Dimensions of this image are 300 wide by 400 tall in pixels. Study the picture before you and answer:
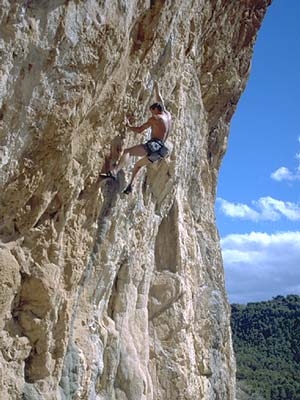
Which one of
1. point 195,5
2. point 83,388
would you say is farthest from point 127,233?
point 195,5

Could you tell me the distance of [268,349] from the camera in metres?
54.2

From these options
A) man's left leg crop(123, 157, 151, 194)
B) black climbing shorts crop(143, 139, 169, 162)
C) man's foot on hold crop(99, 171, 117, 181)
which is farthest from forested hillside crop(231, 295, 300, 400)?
man's foot on hold crop(99, 171, 117, 181)

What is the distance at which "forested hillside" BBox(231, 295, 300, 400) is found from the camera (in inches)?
1693

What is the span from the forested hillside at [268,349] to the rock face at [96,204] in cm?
2870

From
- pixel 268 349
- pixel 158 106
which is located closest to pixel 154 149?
pixel 158 106

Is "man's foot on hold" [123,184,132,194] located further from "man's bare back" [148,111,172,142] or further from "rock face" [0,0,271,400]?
"man's bare back" [148,111,172,142]

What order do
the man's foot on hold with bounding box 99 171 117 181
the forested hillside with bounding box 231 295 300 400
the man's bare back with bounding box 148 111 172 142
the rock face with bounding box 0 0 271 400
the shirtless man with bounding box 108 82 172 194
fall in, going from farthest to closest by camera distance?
the forested hillside with bounding box 231 295 300 400 → the man's bare back with bounding box 148 111 172 142 → the shirtless man with bounding box 108 82 172 194 → the man's foot on hold with bounding box 99 171 117 181 → the rock face with bounding box 0 0 271 400

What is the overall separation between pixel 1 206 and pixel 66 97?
1.24 m

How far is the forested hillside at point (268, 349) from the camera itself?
43.0 m

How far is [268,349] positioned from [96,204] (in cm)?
5059

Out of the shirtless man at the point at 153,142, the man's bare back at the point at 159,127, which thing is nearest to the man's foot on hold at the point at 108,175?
the shirtless man at the point at 153,142

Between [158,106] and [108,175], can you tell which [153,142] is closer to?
[158,106]

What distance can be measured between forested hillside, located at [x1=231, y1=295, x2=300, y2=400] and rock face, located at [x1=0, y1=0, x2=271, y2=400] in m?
28.7

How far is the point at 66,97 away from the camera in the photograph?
5.45 m
